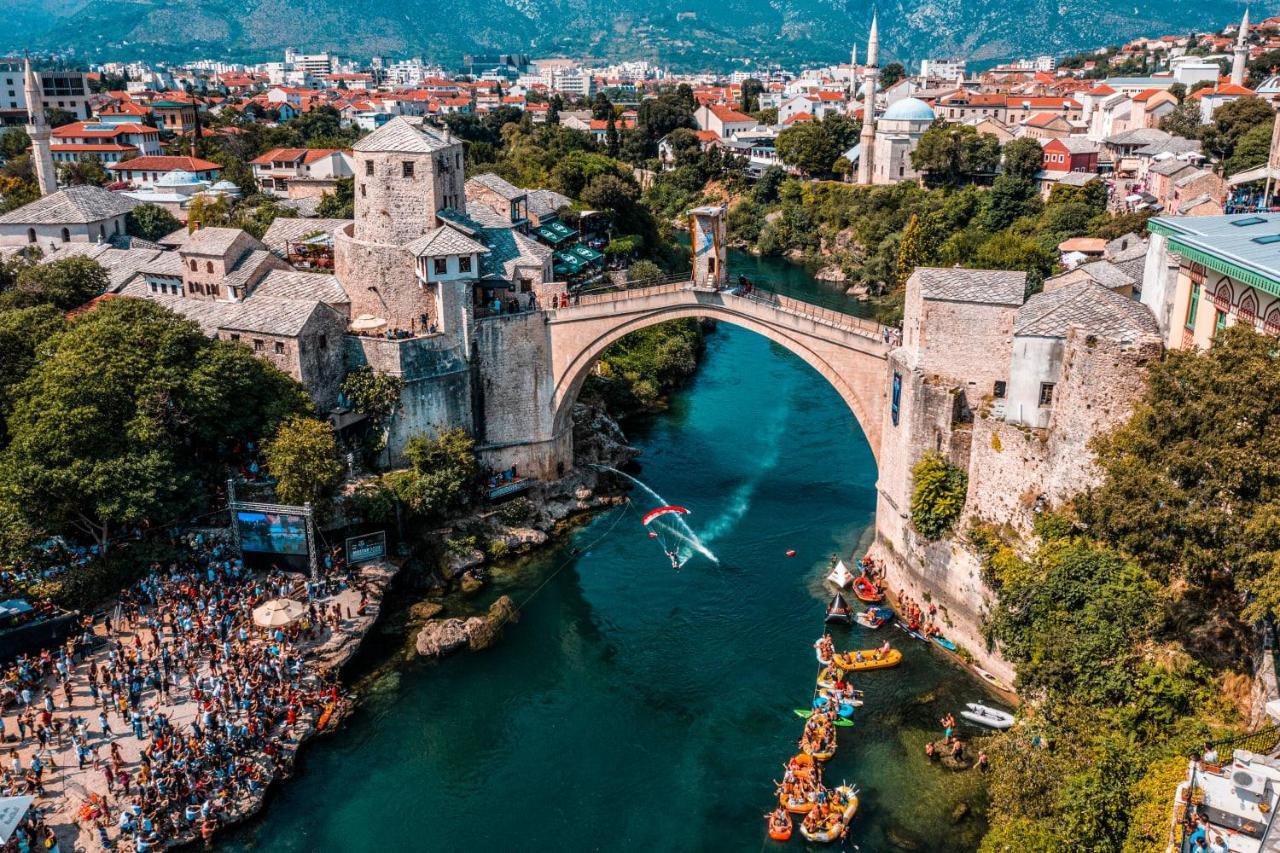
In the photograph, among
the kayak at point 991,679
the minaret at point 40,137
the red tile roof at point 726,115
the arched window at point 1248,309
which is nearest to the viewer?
the arched window at point 1248,309

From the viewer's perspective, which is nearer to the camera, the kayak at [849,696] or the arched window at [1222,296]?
the arched window at [1222,296]

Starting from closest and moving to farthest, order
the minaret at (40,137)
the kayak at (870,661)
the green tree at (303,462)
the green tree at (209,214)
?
the kayak at (870,661) → the green tree at (303,462) → the green tree at (209,214) → the minaret at (40,137)

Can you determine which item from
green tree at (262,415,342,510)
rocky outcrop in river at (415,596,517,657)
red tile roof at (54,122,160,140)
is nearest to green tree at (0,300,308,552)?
green tree at (262,415,342,510)

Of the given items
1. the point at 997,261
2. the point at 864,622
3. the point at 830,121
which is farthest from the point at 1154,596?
the point at 830,121

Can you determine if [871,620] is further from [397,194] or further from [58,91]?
[58,91]

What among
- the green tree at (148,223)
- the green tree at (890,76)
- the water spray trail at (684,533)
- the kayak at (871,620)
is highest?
the green tree at (890,76)

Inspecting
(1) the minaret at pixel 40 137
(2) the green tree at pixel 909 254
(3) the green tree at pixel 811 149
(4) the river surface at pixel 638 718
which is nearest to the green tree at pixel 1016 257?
(2) the green tree at pixel 909 254

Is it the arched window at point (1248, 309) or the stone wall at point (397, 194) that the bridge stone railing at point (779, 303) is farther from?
the arched window at point (1248, 309)

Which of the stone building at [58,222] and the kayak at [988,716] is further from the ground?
the stone building at [58,222]
